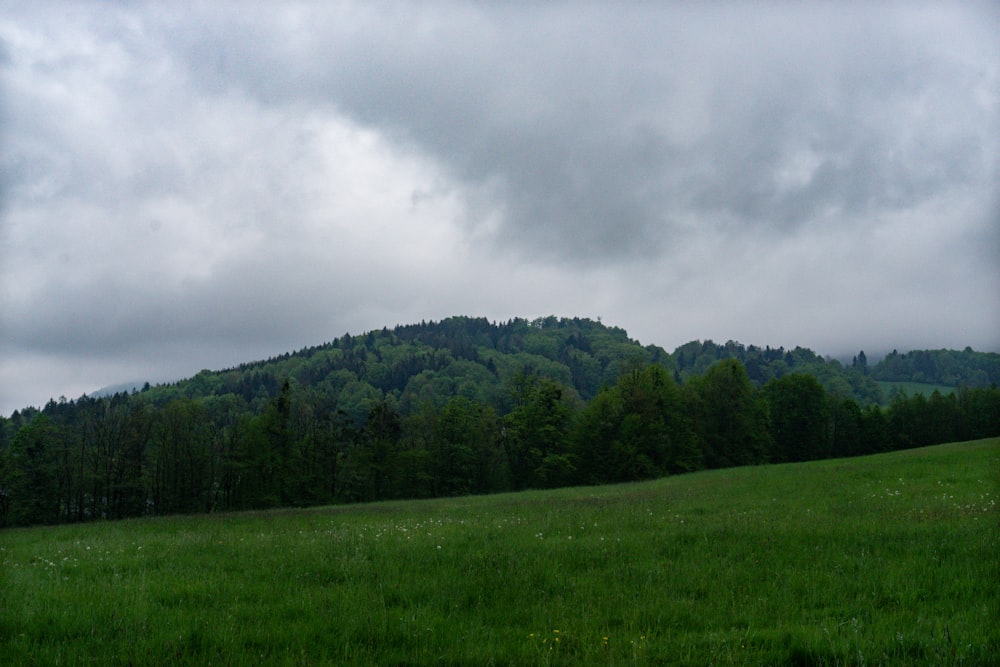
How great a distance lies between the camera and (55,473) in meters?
55.8

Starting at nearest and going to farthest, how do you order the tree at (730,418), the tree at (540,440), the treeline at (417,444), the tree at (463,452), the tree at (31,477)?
the tree at (31,477) → the treeline at (417,444) → the tree at (540,440) → the tree at (463,452) → the tree at (730,418)

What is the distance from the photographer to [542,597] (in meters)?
7.88

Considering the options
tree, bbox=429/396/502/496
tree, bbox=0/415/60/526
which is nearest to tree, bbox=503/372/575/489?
tree, bbox=429/396/502/496

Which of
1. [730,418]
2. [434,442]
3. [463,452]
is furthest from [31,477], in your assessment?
[730,418]

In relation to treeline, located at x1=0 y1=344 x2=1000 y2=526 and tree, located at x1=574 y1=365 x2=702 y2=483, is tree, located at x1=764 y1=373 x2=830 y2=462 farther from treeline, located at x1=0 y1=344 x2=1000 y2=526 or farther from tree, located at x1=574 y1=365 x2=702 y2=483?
tree, located at x1=574 y1=365 x2=702 y2=483

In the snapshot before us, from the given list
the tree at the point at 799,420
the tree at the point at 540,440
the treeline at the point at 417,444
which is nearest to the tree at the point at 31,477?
the treeline at the point at 417,444

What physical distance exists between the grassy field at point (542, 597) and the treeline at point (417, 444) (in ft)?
173

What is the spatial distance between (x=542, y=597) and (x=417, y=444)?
73.3m

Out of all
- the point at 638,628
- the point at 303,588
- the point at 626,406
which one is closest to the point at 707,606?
the point at 638,628

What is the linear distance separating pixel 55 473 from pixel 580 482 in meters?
59.1

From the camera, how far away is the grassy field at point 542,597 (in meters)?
5.82

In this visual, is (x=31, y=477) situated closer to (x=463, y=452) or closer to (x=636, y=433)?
(x=463, y=452)

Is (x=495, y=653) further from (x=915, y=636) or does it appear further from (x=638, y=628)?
(x=915, y=636)

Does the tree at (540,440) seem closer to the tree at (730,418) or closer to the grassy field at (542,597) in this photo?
the tree at (730,418)
